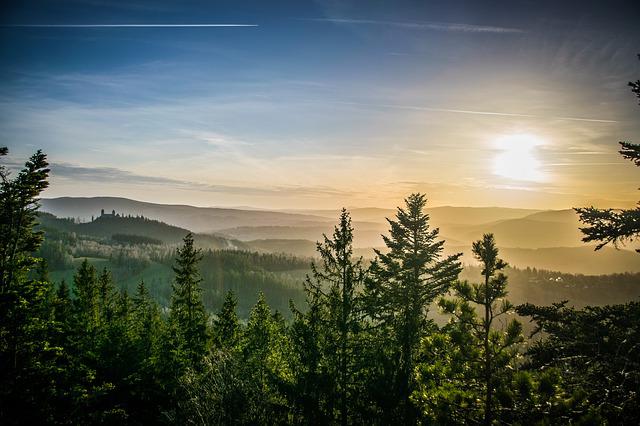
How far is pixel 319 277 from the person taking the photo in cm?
2041

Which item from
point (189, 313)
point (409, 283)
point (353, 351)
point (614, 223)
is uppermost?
point (614, 223)

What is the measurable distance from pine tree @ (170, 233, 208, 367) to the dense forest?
0.40ft

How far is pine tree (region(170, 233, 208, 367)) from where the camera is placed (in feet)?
97.7

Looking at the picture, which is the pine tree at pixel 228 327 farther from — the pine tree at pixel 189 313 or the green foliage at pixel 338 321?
the green foliage at pixel 338 321

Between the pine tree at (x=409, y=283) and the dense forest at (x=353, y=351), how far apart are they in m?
0.07

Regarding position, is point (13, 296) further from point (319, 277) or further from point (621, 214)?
point (621, 214)

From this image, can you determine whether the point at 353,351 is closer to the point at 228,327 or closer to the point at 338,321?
the point at 338,321

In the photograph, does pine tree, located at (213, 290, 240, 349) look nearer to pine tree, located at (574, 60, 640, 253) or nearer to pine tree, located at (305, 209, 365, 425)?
pine tree, located at (305, 209, 365, 425)

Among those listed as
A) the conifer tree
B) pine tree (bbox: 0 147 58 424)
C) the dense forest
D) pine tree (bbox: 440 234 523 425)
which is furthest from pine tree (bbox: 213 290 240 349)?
pine tree (bbox: 440 234 523 425)

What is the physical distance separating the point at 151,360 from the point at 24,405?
1271 cm

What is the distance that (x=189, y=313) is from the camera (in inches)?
1211

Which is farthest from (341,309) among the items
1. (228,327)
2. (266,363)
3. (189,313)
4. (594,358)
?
(228,327)

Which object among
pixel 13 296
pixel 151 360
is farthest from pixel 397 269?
pixel 151 360

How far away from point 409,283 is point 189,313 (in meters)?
19.5
